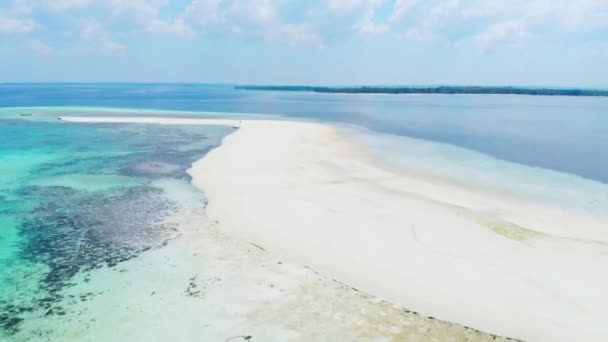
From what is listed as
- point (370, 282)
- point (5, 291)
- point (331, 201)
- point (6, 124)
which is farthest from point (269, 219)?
point (6, 124)

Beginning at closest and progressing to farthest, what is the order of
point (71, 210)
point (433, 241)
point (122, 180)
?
point (433, 241)
point (71, 210)
point (122, 180)

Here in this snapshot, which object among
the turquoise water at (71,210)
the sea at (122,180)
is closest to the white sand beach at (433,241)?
the sea at (122,180)

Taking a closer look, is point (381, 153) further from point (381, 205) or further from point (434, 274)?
point (434, 274)

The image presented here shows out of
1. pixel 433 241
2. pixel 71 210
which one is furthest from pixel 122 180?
pixel 433 241

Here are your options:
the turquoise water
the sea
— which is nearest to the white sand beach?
the sea

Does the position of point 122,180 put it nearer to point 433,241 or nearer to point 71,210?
point 71,210
